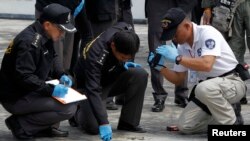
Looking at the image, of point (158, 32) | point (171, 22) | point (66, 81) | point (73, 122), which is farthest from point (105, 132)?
point (158, 32)

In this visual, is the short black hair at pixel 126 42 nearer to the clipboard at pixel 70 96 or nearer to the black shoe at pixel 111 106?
the clipboard at pixel 70 96

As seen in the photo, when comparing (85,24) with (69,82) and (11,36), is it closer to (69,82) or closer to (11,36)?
(69,82)

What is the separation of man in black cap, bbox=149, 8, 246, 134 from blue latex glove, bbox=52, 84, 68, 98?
33.3 inches

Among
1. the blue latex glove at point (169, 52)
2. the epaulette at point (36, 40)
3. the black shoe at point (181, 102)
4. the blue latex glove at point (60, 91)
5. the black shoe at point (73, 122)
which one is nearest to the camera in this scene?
the epaulette at point (36, 40)

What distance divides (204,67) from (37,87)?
4.27 feet

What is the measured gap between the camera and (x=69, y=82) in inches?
231

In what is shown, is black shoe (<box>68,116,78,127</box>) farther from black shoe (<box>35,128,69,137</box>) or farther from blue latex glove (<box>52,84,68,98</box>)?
blue latex glove (<box>52,84,68,98</box>)

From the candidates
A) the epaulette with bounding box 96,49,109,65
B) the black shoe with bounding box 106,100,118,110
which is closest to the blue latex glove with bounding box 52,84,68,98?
the epaulette with bounding box 96,49,109,65

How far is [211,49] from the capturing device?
5824 millimetres

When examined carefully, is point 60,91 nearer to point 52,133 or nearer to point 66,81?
point 66,81

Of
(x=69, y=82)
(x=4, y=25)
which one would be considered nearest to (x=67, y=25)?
(x=69, y=82)

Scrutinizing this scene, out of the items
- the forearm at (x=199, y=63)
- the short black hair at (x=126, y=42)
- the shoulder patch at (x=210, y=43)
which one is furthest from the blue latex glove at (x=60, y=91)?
the shoulder patch at (x=210, y=43)

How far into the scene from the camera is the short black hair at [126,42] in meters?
5.61

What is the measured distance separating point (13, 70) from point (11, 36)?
22.2ft
